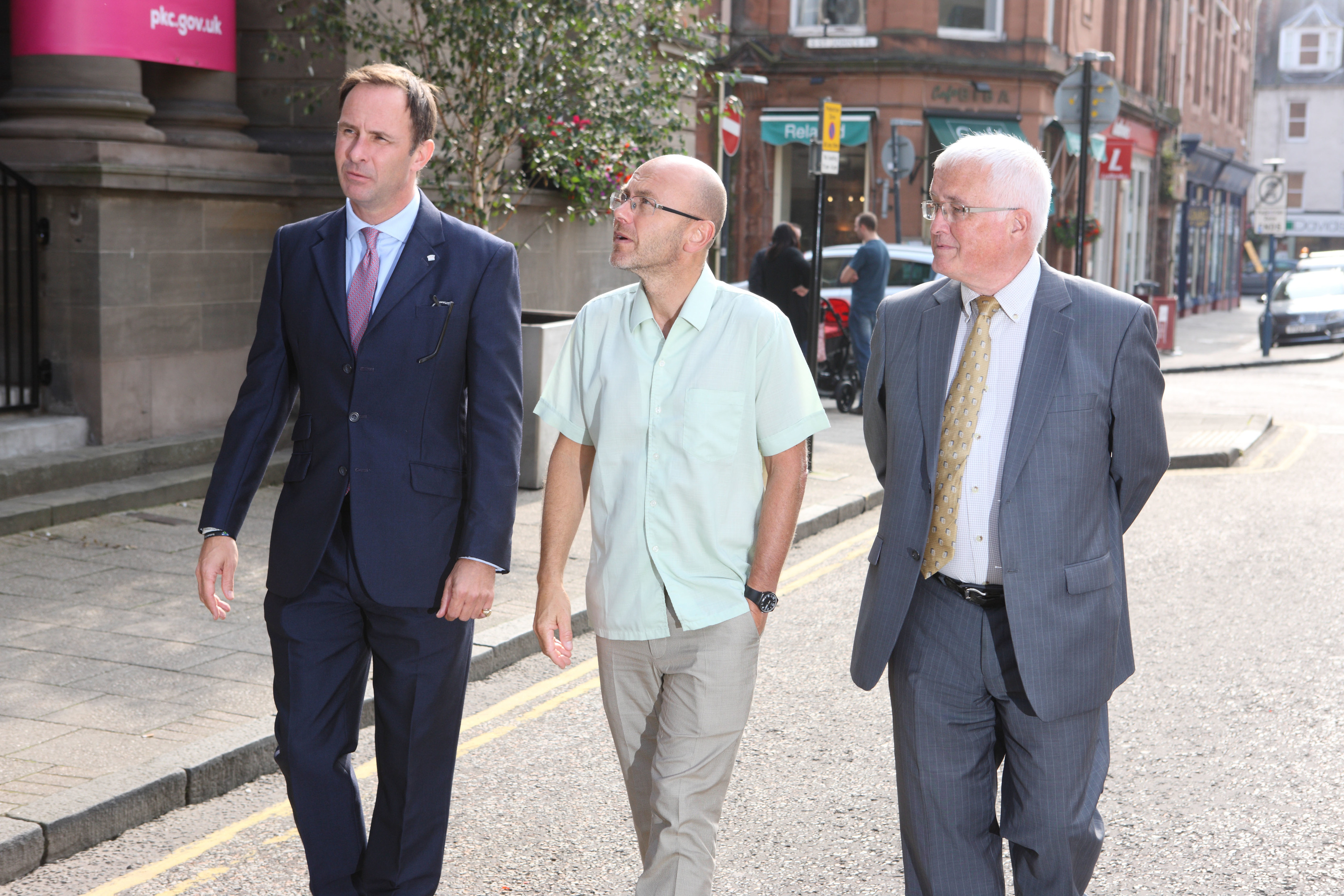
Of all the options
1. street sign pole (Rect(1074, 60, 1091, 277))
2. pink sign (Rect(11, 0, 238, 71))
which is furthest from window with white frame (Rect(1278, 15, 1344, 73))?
pink sign (Rect(11, 0, 238, 71))

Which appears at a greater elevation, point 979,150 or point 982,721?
point 979,150

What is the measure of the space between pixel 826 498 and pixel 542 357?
214 cm

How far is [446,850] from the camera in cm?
425

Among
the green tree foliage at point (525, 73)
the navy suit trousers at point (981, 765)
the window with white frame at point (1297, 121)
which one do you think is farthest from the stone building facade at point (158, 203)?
the window with white frame at point (1297, 121)

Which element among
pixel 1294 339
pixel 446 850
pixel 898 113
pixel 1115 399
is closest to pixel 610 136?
pixel 446 850

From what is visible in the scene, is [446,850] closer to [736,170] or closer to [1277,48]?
[736,170]

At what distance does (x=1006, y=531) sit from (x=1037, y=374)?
339 millimetres

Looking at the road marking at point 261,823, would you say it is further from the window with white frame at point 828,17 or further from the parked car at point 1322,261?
the parked car at point 1322,261

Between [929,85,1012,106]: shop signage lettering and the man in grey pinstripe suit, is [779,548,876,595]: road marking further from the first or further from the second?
[929,85,1012,106]: shop signage lettering

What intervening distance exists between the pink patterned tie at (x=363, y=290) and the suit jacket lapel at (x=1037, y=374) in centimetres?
147

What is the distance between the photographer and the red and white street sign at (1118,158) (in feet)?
81.9

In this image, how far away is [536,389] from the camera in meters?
9.73

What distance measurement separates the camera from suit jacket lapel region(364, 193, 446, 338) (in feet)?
11.0

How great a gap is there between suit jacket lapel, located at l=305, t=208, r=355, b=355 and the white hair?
1.36m
